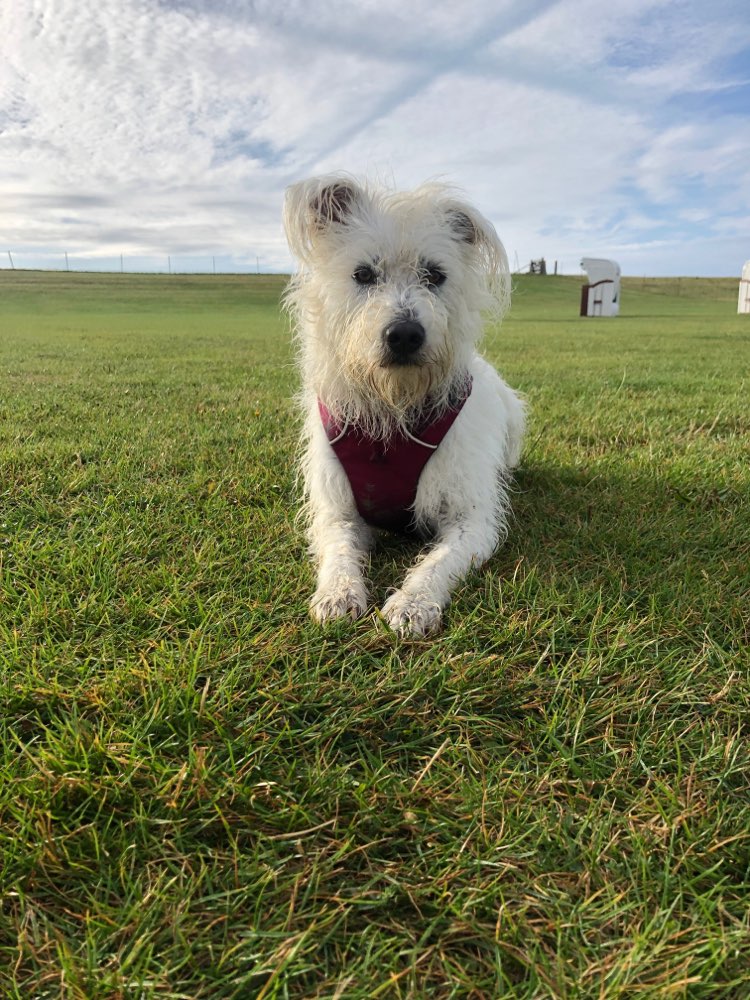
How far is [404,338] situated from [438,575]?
113 centimetres

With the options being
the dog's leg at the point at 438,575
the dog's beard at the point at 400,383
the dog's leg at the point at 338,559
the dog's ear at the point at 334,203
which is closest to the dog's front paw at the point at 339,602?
the dog's leg at the point at 338,559

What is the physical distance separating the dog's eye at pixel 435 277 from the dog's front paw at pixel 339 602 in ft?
5.35

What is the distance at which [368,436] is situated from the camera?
11.3 ft

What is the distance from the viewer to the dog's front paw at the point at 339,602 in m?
2.62

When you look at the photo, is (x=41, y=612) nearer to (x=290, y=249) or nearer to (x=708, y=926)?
(x=290, y=249)

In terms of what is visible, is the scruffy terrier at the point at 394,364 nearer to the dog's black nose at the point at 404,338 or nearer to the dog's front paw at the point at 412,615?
the dog's black nose at the point at 404,338

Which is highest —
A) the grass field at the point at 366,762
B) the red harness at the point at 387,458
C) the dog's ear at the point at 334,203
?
the dog's ear at the point at 334,203

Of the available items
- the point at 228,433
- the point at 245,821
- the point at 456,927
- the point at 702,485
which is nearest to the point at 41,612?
the point at 245,821

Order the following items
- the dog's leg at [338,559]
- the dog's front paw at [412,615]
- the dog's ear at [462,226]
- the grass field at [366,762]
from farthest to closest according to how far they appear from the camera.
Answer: the dog's ear at [462,226]
the dog's leg at [338,559]
the dog's front paw at [412,615]
the grass field at [366,762]

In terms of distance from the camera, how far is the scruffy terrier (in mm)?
3137

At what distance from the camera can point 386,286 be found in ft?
10.5

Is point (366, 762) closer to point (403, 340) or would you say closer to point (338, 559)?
point (338, 559)

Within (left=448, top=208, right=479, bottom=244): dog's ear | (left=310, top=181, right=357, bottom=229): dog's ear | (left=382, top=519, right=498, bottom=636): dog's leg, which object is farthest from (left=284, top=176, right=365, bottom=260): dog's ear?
(left=382, top=519, right=498, bottom=636): dog's leg

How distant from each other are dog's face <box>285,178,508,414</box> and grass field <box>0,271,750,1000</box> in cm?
98
